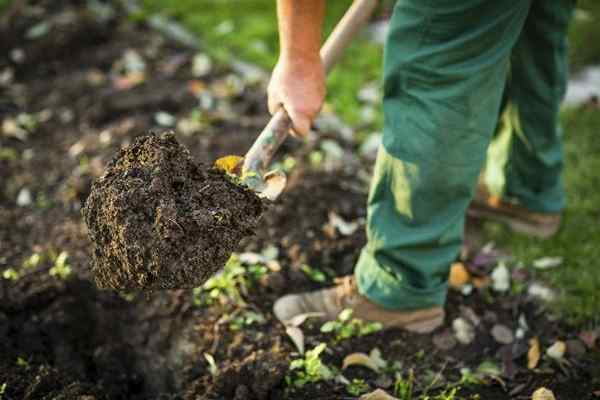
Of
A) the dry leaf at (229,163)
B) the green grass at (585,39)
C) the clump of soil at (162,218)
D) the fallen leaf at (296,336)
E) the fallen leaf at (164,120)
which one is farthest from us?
A: the green grass at (585,39)

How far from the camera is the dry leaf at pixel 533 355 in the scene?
2066 millimetres

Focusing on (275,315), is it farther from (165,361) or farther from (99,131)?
(99,131)

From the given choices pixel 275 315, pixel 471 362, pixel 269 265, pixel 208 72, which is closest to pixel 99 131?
pixel 208 72

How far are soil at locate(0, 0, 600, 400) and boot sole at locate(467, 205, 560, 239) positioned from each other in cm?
44

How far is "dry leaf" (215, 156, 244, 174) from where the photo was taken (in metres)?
1.81

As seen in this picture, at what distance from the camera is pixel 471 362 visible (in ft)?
6.93

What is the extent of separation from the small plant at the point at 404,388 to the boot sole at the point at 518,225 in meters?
1.07

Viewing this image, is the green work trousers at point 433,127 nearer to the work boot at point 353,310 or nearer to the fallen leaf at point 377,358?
the work boot at point 353,310

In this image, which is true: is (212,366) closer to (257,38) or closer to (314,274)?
(314,274)

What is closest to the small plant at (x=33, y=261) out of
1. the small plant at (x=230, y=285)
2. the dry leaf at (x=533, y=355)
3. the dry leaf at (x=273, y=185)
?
the small plant at (x=230, y=285)

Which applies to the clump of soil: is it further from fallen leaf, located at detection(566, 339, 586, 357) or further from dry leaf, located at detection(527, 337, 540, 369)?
fallen leaf, located at detection(566, 339, 586, 357)

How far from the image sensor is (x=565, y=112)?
3.37 metres

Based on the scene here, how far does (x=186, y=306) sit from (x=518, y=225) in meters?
1.52

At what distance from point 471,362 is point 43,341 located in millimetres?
1464
